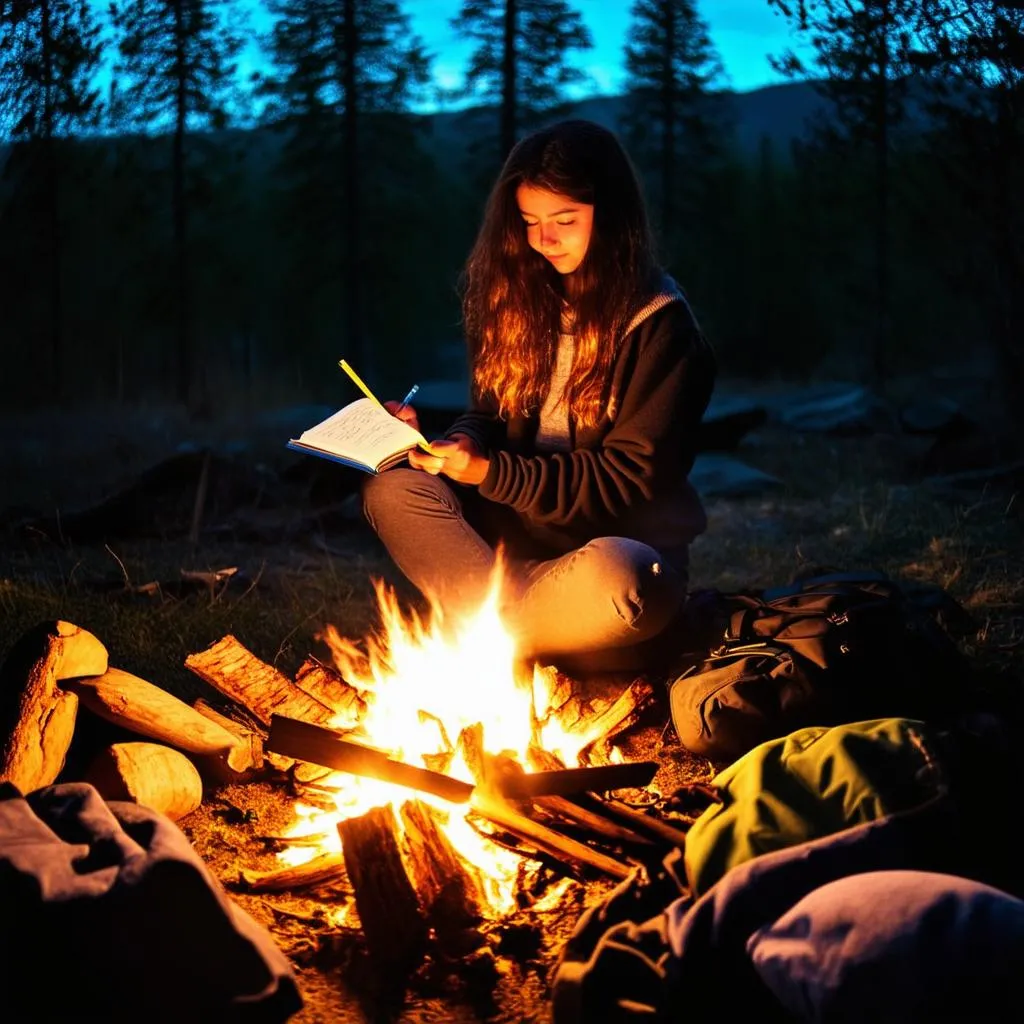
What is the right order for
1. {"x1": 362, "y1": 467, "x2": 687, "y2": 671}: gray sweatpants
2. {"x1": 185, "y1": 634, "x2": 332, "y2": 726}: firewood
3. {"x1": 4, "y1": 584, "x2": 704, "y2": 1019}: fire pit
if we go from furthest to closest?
1. {"x1": 362, "y1": 467, "x2": 687, "y2": 671}: gray sweatpants
2. {"x1": 185, "y1": 634, "x2": 332, "y2": 726}: firewood
3. {"x1": 4, "y1": 584, "x2": 704, "y2": 1019}: fire pit

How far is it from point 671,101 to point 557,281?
63.6 ft

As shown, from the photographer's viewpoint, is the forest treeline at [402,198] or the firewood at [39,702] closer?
the firewood at [39,702]

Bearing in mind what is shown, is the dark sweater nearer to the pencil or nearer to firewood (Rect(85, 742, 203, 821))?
the pencil

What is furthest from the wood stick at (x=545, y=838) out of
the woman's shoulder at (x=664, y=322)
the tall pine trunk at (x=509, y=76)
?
the tall pine trunk at (x=509, y=76)

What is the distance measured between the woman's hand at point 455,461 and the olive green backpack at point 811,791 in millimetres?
1243

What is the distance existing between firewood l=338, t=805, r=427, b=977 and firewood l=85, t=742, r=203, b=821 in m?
0.62

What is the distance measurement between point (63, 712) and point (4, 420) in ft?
28.9

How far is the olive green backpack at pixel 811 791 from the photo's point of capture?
86.7 inches

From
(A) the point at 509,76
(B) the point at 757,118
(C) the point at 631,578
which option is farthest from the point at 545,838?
(B) the point at 757,118

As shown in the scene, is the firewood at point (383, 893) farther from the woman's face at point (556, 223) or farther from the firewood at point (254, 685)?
the woman's face at point (556, 223)

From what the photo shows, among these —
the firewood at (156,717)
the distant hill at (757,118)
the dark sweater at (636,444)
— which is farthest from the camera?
the distant hill at (757,118)

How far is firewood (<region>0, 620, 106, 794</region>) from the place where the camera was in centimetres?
261

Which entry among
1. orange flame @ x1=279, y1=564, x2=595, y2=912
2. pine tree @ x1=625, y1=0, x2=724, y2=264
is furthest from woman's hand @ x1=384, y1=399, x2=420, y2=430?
pine tree @ x1=625, y1=0, x2=724, y2=264

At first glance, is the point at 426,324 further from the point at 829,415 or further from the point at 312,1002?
the point at 312,1002
